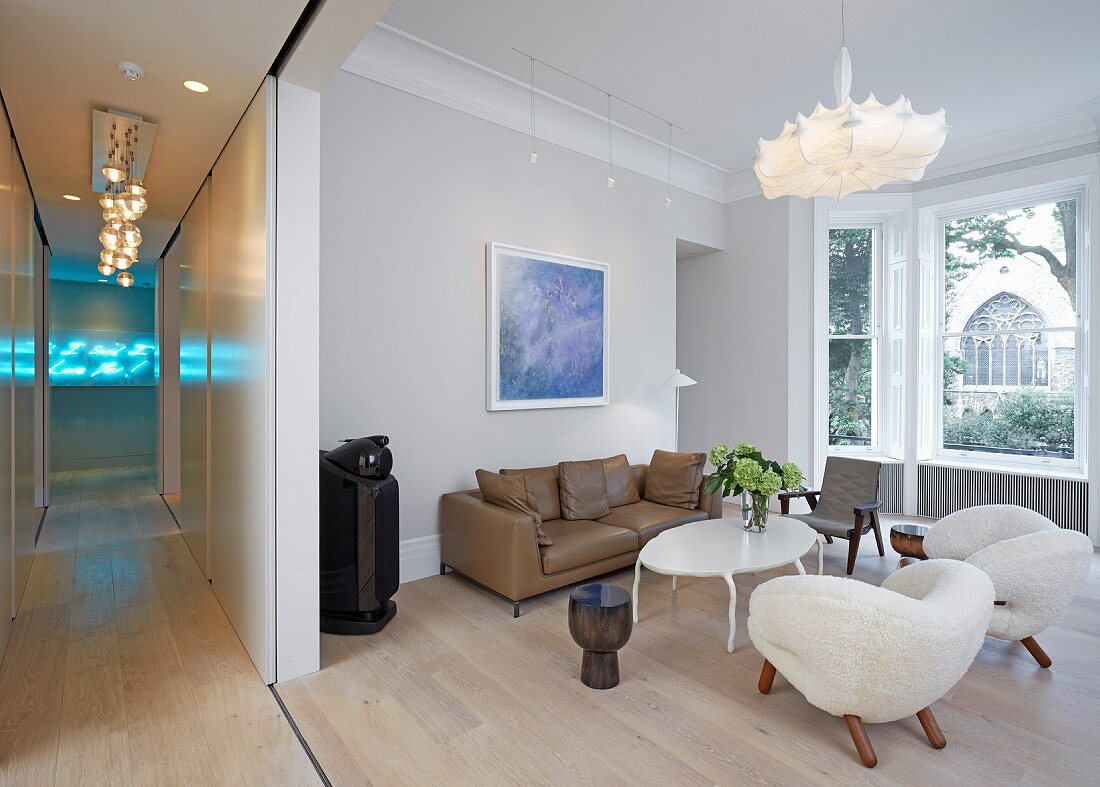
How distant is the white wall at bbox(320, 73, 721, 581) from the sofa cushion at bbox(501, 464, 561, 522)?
0.31m

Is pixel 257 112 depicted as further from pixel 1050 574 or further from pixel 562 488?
pixel 1050 574

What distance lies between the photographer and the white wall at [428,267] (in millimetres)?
3785

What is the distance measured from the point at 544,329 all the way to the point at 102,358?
26.9 feet

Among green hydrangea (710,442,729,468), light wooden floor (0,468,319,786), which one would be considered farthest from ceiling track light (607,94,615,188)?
light wooden floor (0,468,319,786)

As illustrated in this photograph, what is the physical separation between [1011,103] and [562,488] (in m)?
4.75

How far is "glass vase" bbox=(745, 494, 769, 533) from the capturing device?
3.73m

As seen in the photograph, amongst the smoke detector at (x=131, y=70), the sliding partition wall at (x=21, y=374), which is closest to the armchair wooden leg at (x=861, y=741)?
the smoke detector at (x=131, y=70)

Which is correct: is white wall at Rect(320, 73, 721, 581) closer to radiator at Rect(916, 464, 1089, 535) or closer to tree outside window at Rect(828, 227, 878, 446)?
tree outside window at Rect(828, 227, 878, 446)

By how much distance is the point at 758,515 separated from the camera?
376cm

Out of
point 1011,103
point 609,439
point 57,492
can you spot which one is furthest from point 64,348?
point 1011,103

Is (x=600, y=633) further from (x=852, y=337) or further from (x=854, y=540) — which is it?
(x=852, y=337)

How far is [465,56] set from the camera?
159 inches

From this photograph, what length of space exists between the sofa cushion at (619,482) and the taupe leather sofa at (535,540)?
0.15m

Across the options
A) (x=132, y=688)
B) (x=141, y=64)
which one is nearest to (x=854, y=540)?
(x=132, y=688)
